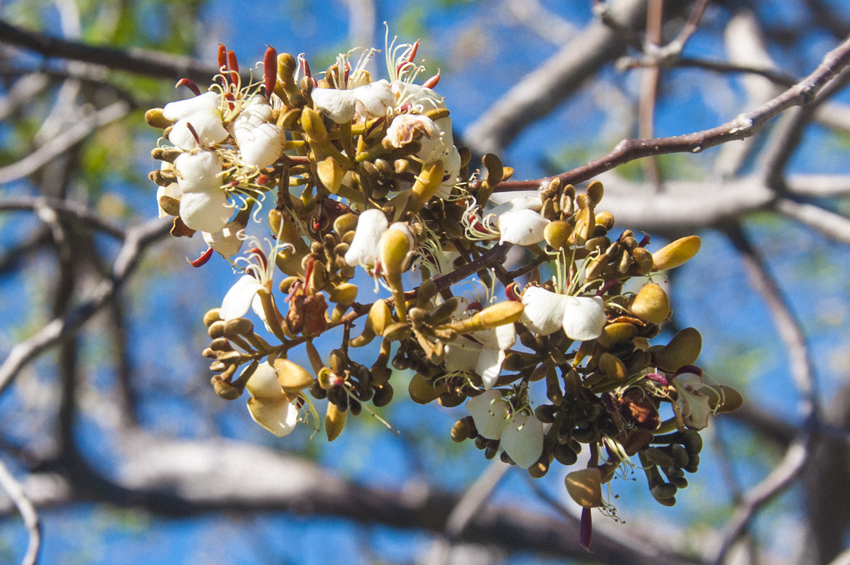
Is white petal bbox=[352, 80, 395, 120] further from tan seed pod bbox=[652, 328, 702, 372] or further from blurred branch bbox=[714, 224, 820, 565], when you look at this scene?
blurred branch bbox=[714, 224, 820, 565]

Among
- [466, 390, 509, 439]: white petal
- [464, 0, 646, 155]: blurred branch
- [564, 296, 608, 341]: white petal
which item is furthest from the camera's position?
[464, 0, 646, 155]: blurred branch

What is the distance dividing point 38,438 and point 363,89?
3.60m

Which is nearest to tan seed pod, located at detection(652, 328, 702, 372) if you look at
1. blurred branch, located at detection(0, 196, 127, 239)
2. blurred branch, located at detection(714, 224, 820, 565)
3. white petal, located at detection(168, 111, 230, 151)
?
white petal, located at detection(168, 111, 230, 151)

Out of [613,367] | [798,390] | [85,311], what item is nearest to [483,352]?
[613,367]

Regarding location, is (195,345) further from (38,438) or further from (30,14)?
(30,14)

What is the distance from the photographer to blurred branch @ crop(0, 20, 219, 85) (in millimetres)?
1588

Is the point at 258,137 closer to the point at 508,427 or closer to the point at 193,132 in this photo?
the point at 193,132

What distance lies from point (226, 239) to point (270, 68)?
0.18 metres

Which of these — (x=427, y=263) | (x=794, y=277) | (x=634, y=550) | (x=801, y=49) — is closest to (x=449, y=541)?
(x=634, y=550)

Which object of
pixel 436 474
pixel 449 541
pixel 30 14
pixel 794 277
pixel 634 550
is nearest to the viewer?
pixel 634 550

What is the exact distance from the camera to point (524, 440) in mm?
688

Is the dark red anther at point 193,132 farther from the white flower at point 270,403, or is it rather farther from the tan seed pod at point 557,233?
the tan seed pod at point 557,233

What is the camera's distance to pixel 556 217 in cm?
70

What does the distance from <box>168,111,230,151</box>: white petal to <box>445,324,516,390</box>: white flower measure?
1.03 feet
